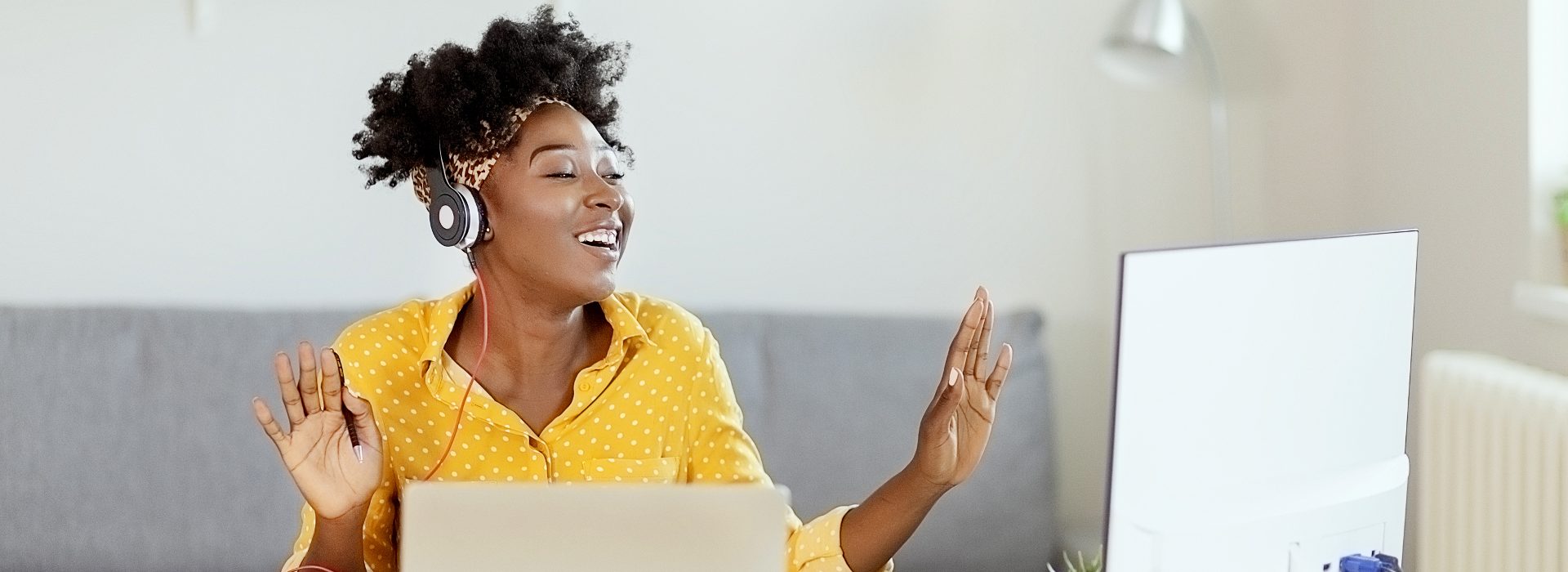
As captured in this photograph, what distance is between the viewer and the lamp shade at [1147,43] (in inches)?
94.1

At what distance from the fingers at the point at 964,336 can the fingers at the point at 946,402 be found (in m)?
0.01

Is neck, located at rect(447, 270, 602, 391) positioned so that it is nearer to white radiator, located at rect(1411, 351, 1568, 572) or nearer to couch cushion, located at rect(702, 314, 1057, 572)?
couch cushion, located at rect(702, 314, 1057, 572)

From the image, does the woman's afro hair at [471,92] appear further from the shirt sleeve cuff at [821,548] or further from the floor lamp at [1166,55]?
the floor lamp at [1166,55]

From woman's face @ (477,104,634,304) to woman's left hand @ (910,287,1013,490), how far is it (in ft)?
1.19

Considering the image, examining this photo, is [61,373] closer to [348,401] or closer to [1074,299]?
[348,401]

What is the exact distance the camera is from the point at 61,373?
7.68ft

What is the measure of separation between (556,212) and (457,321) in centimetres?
18

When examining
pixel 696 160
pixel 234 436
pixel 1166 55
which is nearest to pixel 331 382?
pixel 234 436

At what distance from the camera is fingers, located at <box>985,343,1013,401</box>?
120 centimetres

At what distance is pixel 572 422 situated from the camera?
1.46m

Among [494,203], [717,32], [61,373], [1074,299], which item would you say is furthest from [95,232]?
[1074,299]

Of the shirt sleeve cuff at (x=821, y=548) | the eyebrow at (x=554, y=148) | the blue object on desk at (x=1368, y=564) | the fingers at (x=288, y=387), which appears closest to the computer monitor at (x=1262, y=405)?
the blue object on desk at (x=1368, y=564)

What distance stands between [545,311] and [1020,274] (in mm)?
1454

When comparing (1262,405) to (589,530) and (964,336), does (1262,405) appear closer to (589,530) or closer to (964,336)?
(964,336)
